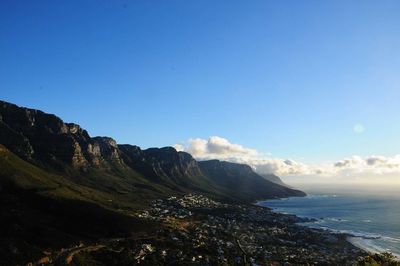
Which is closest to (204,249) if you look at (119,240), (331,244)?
(119,240)

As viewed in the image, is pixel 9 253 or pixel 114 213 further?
pixel 114 213

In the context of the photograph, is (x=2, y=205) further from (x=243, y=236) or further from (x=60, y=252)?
(x=243, y=236)

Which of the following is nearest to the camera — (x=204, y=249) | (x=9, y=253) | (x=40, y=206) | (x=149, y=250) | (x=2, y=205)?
(x=9, y=253)

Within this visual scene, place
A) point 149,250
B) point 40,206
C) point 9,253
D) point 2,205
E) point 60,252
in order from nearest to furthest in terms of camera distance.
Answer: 1. point 9,253
2. point 60,252
3. point 149,250
4. point 2,205
5. point 40,206

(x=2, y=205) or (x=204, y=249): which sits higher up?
(x=2, y=205)

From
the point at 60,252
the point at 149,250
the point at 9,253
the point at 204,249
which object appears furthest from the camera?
the point at 204,249

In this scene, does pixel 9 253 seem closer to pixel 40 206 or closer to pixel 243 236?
pixel 40 206

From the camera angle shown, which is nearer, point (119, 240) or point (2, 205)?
point (119, 240)

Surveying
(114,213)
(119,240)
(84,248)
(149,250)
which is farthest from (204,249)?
(114,213)

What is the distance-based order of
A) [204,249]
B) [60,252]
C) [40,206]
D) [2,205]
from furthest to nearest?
1. [40,206]
2. [2,205]
3. [204,249]
4. [60,252]
